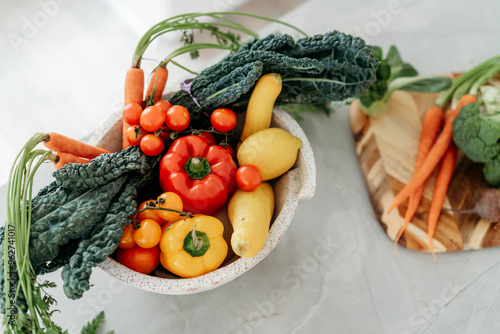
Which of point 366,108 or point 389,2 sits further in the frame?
point 389,2

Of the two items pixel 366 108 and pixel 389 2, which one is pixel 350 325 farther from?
pixel 389 2

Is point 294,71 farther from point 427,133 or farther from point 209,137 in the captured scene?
point 427,133

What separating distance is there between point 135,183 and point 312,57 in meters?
0.49

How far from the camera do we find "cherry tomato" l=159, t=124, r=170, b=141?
0.91 m

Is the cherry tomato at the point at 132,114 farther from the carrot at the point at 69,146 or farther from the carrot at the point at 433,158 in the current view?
the carrot at the point at 433,158

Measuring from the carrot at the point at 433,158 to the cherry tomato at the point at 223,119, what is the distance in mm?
504

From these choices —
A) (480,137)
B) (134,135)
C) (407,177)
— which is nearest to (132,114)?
(134,135)

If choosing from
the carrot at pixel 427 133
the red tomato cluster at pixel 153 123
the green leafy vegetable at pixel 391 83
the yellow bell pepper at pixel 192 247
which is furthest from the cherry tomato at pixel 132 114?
the carrot at pixel 427 133

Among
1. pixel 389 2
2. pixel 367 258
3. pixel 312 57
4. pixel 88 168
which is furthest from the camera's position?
pixel 389 2

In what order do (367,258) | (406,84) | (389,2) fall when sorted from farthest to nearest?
(389,2) → (406,84) → (367,258)

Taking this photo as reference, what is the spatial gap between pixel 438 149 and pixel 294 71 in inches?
19.4

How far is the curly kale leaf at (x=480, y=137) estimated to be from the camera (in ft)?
3.44

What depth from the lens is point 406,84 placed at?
121 centimetres

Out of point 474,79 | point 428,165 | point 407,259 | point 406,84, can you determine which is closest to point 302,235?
point 407,259
